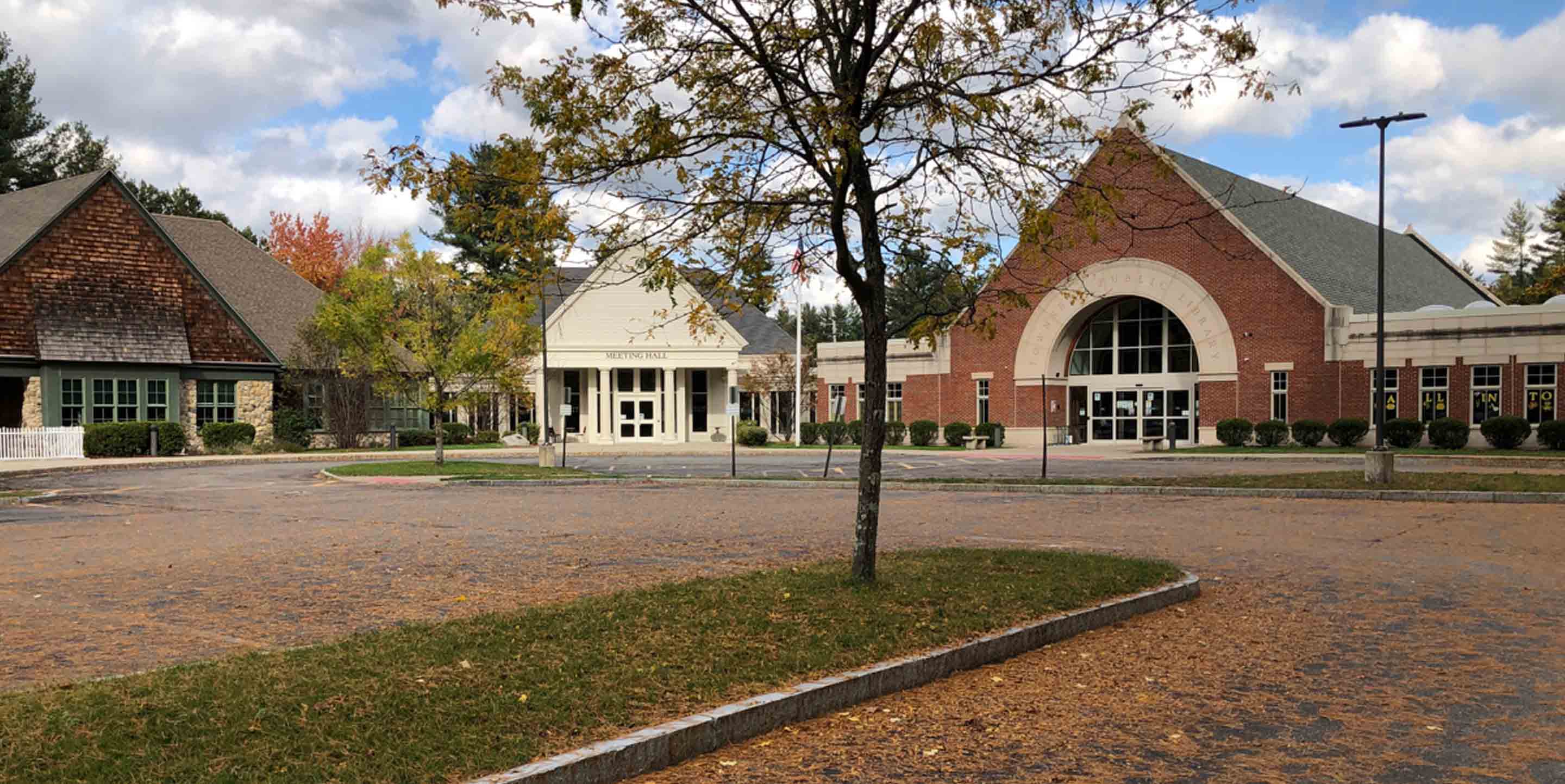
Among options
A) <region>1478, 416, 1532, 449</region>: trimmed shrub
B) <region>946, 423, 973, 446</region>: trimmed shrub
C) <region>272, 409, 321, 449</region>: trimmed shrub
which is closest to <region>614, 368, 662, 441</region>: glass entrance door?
<region>946, 423, 973, 446</region>: trimmed shrub

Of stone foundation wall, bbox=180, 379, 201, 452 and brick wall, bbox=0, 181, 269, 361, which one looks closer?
brick wall, bbox=0, 181, 269, 361

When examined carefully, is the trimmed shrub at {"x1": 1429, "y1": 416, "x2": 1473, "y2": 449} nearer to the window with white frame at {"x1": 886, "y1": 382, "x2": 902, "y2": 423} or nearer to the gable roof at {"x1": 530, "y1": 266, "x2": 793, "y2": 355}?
the window with white frame at {"x1": 886, "y1": 382, "x2": 902, "y2": 423}

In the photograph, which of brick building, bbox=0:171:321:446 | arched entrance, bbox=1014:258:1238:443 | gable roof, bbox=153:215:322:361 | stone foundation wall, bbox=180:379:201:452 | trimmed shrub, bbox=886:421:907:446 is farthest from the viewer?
trimmed shrub, bbox=886:421:907:446

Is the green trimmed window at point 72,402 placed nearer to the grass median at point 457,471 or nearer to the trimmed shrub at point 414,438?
the trimmed shrub at point 414,438

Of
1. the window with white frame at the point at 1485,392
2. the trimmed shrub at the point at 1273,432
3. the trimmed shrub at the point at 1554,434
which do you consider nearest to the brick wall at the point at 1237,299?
the trimmed shrub at the point at 1273,432

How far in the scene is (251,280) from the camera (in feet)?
166

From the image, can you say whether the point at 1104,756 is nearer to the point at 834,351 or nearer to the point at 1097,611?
the point at 1097,611

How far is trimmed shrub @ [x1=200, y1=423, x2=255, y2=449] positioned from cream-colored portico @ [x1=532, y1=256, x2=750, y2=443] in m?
13.8

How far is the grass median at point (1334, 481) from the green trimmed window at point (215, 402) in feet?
91.2

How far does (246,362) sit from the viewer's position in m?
43.0

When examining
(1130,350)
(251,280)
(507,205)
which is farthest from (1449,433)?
(251,280)

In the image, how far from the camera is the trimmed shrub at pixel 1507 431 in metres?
36.8

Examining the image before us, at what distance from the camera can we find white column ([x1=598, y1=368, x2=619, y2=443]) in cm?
5594

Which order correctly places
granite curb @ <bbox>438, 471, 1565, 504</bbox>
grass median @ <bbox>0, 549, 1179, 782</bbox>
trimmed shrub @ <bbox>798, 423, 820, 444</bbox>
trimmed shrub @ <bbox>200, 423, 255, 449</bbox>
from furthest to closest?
1. trimmed shrub @ <bbox>798, 423, 820, 444</bbox>
2. trimmed shrub @ <bbox>200, 423, 255, 449</bbox>
3. granite curb @ <bbox>438, 471, 1565, 504</bbox>
4. grass median @ <bbox>0, 549, 1179, 782</bbox>
